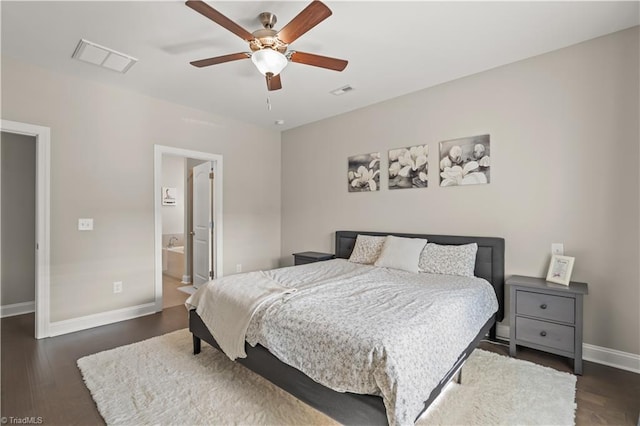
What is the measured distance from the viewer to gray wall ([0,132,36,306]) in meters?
3.80

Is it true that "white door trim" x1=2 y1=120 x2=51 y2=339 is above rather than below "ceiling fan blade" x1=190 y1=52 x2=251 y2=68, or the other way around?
below

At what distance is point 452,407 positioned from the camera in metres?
1.91

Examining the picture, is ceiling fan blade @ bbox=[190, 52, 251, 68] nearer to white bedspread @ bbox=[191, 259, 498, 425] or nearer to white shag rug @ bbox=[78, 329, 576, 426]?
white bedspread @ bbox=[191, 259, 498, 425]

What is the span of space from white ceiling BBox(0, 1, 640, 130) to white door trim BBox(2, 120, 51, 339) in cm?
78

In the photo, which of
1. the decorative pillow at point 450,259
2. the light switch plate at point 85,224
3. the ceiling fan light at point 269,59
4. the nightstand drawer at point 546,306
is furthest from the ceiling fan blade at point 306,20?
the light switch plate at point 85,224

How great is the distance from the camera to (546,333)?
2.44 meters

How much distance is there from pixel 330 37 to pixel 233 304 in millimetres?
2264

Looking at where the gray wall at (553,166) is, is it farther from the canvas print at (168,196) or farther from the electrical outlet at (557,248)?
the canvas print at (168,196)

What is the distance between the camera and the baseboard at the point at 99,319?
10.3 feet

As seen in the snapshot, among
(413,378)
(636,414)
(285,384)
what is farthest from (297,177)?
(636,414)

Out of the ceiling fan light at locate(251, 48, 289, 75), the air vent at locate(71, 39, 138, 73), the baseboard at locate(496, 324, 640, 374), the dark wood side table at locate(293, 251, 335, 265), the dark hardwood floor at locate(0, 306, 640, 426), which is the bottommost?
the dark hardwood floor at locate(0, 306, 640, 426)

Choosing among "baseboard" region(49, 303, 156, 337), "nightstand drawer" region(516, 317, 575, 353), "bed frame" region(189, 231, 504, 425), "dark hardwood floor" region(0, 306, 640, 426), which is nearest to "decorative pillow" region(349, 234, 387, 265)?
"bed frame" region(189, 231, 504, 425)

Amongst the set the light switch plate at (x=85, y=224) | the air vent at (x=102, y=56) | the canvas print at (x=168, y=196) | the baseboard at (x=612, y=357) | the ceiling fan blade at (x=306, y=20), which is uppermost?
the air vent at (x=102, y=56)

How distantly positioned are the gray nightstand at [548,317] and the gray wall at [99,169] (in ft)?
13.1
